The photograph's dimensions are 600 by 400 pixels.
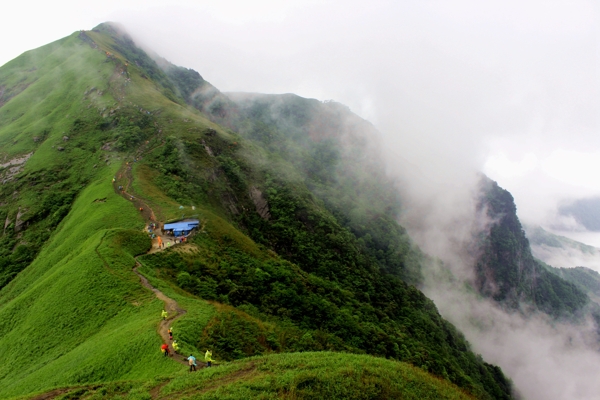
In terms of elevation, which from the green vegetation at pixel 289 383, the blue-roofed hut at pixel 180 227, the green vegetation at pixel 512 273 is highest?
the blue-roofed hut at pixel 180 227

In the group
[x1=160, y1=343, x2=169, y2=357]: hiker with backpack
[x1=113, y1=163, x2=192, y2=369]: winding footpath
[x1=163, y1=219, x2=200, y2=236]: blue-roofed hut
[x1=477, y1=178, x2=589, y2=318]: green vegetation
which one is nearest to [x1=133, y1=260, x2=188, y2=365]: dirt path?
[x1=113, y1=163, x2=192, y2=369]: winding footpath

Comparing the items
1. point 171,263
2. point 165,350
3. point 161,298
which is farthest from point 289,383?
point 171,263

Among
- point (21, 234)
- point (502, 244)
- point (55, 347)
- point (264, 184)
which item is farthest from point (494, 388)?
point (502, 244)

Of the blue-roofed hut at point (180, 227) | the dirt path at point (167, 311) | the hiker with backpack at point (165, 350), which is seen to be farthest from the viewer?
the blue-roofed hut at point (180, 227)

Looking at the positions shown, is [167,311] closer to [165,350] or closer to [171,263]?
[165,350]

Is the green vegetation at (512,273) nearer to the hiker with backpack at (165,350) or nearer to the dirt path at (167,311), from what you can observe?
the dirt path at (167,311)

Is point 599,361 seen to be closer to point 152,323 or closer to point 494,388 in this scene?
point 494,388

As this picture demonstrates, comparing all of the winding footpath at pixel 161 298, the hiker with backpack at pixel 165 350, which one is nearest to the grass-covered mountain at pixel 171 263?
the winding footpath at pixel 161 298

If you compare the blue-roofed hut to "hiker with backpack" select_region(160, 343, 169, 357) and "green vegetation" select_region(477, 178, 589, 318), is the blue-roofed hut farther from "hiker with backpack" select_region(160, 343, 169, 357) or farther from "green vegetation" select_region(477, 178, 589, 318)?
"green vegetation" select_region(477, 178, 589, 318)
